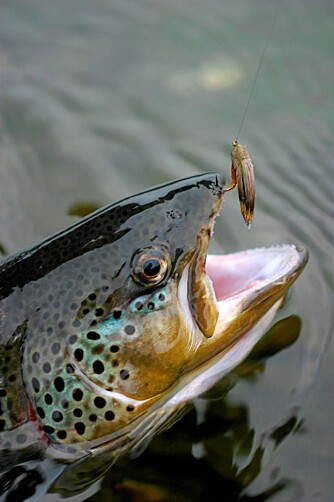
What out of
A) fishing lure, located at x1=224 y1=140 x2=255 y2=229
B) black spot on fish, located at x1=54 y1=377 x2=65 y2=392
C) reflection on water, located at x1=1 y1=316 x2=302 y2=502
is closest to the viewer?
black spot on fish, located at x1=54 y1=377 x2=65 y2=392

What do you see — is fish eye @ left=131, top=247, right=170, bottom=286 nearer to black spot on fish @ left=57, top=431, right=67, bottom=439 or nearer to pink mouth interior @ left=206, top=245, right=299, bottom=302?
pink mouth interior @ left=206, top=245, right=299, bottom=302

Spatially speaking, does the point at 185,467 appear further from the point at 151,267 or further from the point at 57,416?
the point at 151,267

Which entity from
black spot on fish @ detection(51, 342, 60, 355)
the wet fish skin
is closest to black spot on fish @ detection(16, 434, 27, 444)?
the wet fish skin

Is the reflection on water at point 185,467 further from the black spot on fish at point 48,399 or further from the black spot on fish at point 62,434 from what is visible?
the black spot on fish at point 48,399

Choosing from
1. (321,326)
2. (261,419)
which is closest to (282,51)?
(321,326)

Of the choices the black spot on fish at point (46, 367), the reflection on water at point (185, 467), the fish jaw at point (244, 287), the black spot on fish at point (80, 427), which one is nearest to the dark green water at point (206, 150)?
the reflection on water at point (185, 467)

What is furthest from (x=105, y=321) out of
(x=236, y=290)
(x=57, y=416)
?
(x=236, y=290)
